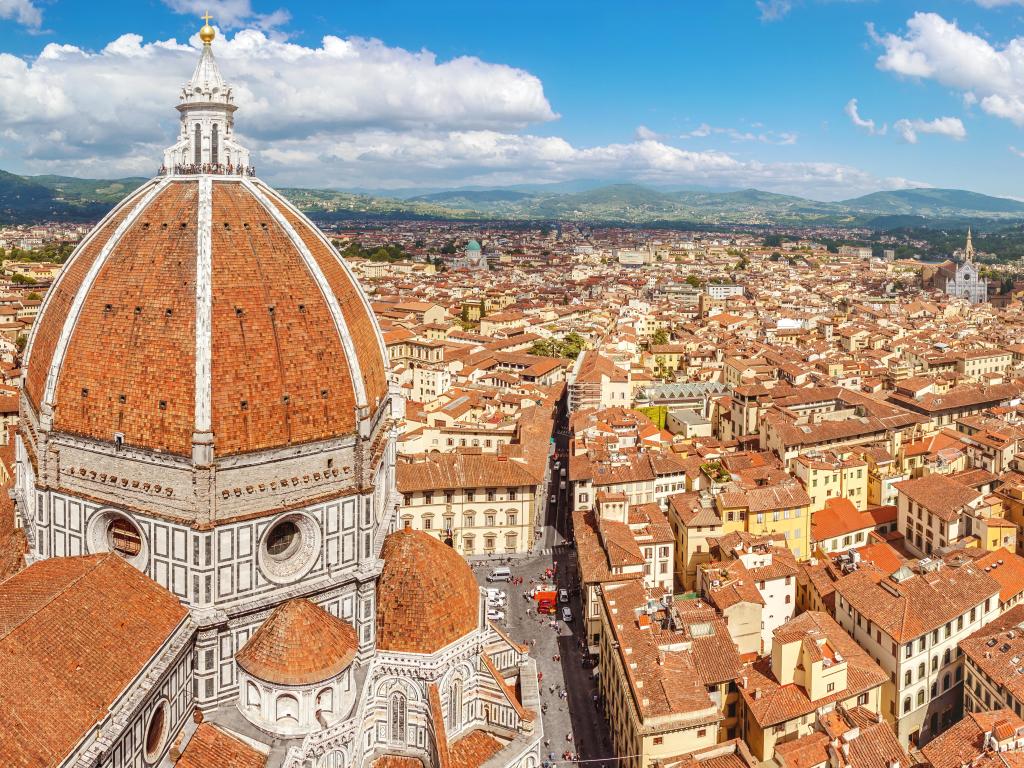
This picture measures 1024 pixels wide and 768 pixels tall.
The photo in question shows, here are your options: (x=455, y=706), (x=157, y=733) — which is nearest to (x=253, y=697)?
(x=157, y=733)

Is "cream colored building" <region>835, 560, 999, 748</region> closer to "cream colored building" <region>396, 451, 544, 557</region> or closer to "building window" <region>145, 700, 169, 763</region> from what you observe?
"cream colored building" <region>396, 451, 544, 557</region>

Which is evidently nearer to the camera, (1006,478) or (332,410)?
(332,410)

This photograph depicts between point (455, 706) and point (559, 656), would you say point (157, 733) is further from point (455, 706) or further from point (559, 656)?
point (559, 656)

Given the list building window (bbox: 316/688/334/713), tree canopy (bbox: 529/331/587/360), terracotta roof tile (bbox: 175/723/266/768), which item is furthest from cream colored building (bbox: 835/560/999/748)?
tree canopy (bbox: 529/331/587/360)

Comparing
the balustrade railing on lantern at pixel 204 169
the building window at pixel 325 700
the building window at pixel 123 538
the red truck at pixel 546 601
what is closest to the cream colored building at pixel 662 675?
the red truck at pixel 546 601

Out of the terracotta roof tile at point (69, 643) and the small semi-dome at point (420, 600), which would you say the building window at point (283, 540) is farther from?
the small semi-dome at point (420, 600)

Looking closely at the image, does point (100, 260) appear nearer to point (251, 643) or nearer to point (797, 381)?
point (251, 643)

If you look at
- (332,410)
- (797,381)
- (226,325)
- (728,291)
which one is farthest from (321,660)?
(728,291)
